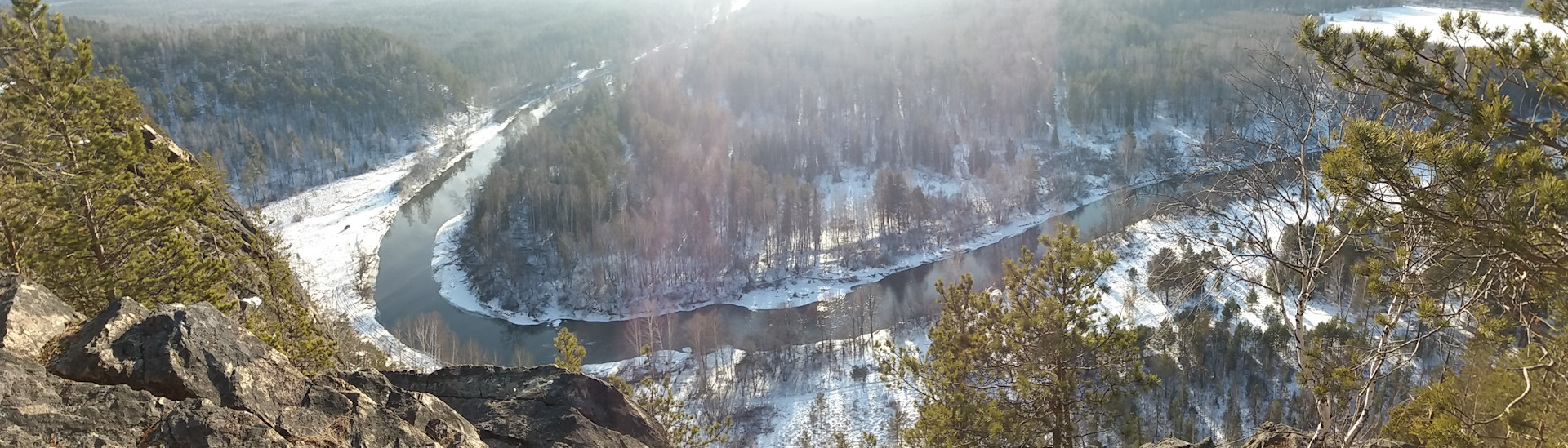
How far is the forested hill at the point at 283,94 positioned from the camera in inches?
2832

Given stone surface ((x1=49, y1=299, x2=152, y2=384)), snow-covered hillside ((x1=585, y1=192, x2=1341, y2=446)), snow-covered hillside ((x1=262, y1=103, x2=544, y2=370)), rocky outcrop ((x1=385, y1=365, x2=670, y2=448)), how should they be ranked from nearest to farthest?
Result: stone surface ((x1=49, y1=299, x2=152, y2=384)) < rocky outcrop ((x1=385, y1=365, x2=670, y2=448)) < snow-covered hillside ((x1=585, y1=192, x2=1341, y2=446)) < snow-covered hillside ((x1=262, y1=103, x2=544, y2=370))

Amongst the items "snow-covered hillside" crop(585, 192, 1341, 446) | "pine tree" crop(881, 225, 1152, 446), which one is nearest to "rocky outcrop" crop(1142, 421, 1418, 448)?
"pine tree" crop(881, 225, 1152, 446)

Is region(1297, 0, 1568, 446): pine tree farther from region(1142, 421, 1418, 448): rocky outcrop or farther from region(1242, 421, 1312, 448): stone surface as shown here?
region(1242, 421, 1312, 448): stone surface

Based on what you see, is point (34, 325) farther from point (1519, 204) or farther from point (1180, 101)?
point (1180, 101)

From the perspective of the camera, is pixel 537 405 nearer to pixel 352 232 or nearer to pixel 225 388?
pixel 225 388

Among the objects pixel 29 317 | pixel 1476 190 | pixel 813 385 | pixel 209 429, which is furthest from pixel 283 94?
pixel 1476 190

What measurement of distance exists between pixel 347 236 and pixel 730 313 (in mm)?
28633

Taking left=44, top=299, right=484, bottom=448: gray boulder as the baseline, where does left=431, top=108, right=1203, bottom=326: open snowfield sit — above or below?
below

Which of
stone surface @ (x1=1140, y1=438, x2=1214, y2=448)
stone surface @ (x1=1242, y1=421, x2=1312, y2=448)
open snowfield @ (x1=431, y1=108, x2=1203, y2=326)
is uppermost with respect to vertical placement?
stone surface @ (x1=1242, y1=421, x2=1312, y2=448)

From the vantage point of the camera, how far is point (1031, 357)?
11.2 metres

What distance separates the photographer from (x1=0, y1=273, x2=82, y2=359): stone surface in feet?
24.1

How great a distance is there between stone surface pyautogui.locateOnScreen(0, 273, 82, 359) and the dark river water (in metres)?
29.9

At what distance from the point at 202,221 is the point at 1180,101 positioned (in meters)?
81.9

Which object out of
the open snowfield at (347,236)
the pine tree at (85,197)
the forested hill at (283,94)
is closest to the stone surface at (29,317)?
the pine tree at (85,197)
